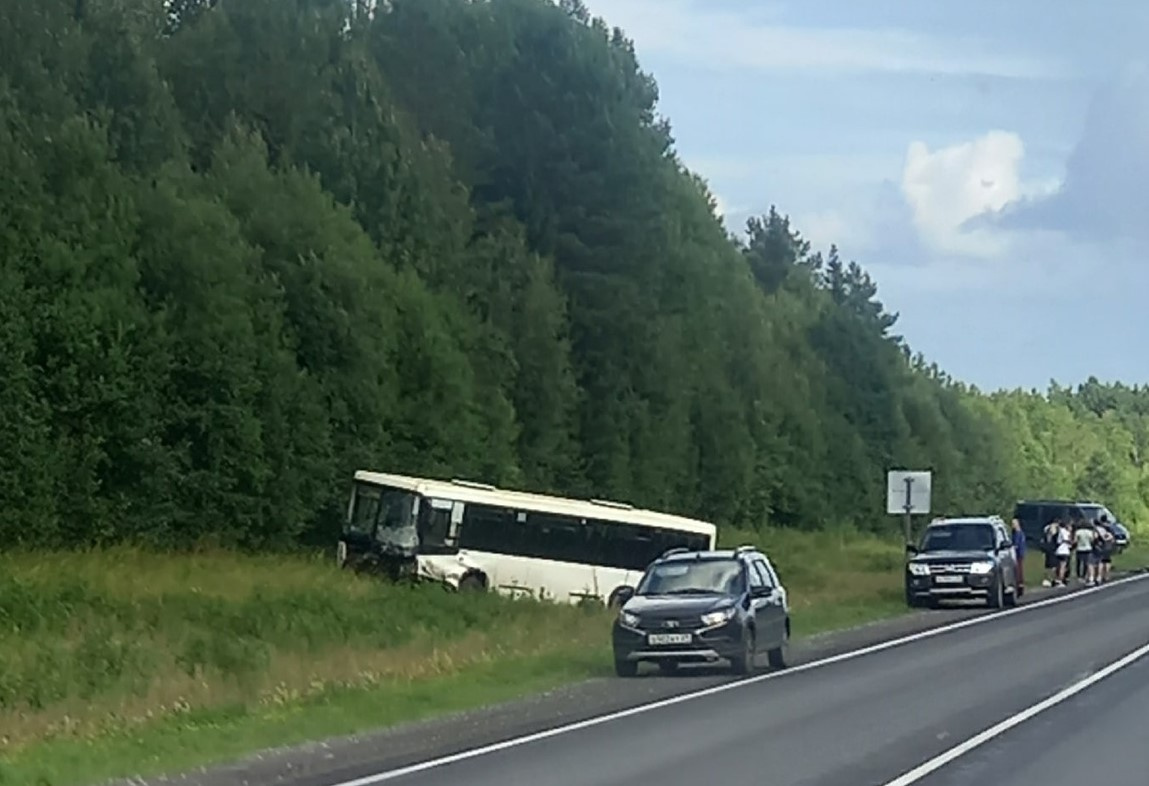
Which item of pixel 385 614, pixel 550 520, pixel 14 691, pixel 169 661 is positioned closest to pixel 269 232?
pixel 550 520

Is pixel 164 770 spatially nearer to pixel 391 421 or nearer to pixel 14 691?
pixel 14 691

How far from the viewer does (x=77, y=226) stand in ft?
152

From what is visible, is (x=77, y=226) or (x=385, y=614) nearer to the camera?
(x=385, y=614)

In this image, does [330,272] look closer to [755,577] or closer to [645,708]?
[755,577]

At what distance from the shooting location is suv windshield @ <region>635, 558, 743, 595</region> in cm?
2973

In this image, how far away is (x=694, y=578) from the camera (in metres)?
30.1

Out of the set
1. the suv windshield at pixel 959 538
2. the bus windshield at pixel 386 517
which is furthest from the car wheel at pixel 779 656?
the suv windshield at pixel 959 538

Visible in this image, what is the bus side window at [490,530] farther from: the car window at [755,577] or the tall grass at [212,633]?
the car window at [755,577]

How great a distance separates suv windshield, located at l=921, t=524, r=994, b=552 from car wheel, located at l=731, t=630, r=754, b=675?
20065 millimetres

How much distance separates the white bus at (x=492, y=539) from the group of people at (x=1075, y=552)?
15237 millimetres

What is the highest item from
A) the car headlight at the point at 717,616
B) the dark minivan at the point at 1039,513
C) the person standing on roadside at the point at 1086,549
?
the dark minivan at the point at 1039,513

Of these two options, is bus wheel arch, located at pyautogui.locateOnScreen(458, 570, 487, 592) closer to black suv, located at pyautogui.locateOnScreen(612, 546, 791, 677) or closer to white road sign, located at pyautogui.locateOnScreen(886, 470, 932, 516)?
white road sign, located at pyautogui.locateOnScreen(886, 470, 932, 516)

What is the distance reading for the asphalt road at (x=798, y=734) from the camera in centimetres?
1727

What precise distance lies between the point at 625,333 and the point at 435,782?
5415cm
